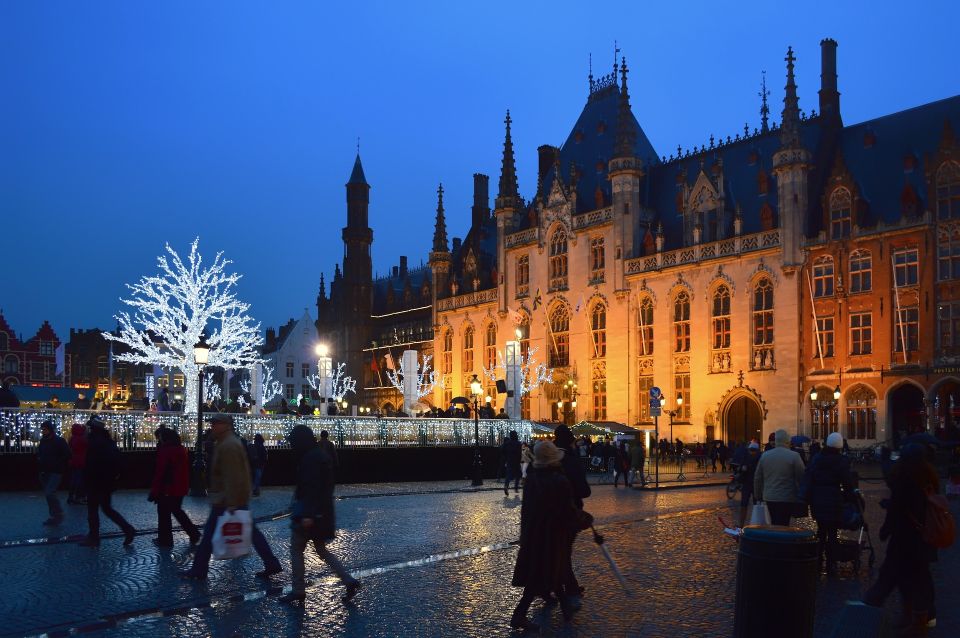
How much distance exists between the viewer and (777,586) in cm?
714

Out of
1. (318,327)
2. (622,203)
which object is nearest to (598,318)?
(622,203)

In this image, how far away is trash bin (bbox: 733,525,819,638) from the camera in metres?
7.12

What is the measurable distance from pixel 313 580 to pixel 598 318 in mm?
45993

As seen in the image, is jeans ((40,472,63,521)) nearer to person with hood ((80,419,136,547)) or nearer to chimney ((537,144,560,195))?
person with hood ((80,419,136,547))

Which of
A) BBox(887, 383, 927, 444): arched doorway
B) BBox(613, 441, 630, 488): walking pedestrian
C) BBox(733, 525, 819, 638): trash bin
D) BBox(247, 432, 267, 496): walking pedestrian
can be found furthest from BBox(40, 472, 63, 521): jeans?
BBox(887, 383, 927, 444): arched doorway

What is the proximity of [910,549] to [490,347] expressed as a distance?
54762mm

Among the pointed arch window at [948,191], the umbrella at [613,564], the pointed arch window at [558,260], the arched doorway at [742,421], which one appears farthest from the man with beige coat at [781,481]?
the pointed arch window at [558,260]

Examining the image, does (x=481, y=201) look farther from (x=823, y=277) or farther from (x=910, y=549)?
(x=910, y=549)

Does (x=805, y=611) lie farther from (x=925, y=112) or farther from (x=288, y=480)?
(x=925, y=112)

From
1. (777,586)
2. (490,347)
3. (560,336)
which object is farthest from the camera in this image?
(490,347)

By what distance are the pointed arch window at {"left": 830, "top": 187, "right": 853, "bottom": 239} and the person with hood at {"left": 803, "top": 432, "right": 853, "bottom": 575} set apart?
1396 inches

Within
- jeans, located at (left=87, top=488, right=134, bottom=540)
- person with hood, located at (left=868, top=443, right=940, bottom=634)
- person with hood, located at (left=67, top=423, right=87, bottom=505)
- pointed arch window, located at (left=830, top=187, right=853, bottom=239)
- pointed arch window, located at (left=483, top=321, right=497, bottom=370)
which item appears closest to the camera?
person with hood, located at (left=868, top=443, right=940, bottom=634)

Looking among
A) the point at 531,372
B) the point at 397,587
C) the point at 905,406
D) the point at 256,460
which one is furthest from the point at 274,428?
the point at 531,372

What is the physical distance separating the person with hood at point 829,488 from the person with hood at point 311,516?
230 inches
